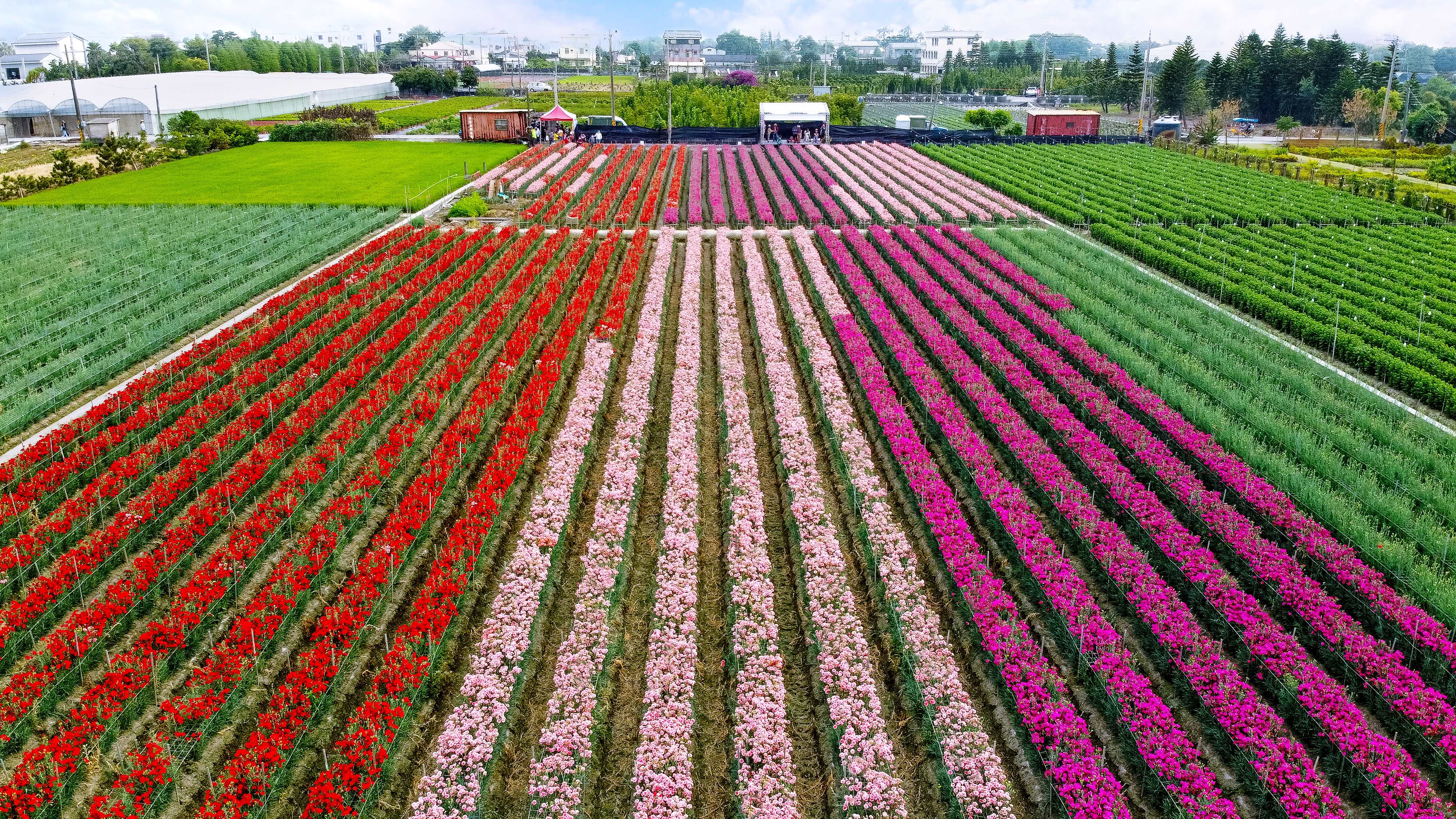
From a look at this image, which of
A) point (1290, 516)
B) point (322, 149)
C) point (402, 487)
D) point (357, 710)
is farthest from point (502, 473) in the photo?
point (322, 149)

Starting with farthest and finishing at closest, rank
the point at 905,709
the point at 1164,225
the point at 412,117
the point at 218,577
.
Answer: the point at 412,117 < the point at 1164,225 < the point at 218,577 < the point at 905,709

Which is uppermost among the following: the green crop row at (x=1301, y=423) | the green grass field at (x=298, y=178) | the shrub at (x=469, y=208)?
the green grass field at (x=298, y=178)

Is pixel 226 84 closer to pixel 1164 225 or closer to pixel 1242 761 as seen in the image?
pixel 1164 225

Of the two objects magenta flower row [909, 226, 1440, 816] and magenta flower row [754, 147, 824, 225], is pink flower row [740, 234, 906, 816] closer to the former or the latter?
magenta flower row [909, 226, 1440, 816]

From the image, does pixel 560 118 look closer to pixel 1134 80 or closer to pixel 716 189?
pixel 716 189

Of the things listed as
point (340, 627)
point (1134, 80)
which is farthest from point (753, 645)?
point (1134, 80)

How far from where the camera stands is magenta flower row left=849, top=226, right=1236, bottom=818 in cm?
930

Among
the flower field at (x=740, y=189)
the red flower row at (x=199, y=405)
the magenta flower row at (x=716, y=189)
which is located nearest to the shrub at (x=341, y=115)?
the flower field at (x=740, y=189)

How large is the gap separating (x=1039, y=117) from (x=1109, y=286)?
46.1 metres

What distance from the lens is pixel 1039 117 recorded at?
66.9 meters

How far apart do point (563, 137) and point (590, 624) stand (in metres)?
54.3

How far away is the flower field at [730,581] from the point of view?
31.5 ft

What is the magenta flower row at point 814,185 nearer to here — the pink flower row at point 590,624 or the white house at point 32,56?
the pink flower row at point 590,624

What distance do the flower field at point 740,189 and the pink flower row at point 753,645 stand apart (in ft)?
65.4
